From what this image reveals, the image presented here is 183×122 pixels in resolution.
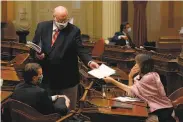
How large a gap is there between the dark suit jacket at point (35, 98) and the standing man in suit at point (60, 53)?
1.01 m

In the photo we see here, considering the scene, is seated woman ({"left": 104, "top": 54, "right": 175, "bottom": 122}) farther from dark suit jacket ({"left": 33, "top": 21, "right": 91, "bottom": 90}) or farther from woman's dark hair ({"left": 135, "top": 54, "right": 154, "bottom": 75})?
dark suit jacket ({"left": 33, "top": 21, "right": 91, "bottom": 90})

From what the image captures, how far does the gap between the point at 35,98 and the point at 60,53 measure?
3.85ft

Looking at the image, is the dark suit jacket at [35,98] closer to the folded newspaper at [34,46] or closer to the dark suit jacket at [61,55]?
the folded newspaper at [34,46]

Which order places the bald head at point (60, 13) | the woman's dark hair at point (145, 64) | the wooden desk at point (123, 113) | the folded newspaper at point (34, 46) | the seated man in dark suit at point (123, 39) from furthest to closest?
the seated man in dark suit at point (123, 39)
the bald head at point (60, 13)
the folded newspaper at point (34, 46)
the woman's dark hair at point (145, 64)
the wooden desk at point (123, 113)

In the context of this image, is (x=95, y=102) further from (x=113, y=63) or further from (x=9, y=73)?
(x=113, y=63)

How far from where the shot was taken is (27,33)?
516 inches

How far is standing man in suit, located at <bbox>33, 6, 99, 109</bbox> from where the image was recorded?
4.80m

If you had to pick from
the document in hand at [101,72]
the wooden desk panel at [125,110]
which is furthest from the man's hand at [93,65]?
the wooden desk panel at [125,110]

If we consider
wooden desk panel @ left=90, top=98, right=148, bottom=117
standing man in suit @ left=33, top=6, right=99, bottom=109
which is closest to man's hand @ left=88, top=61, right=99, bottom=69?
standing man in suit @ left=33, top=6, right=99, bottom=109

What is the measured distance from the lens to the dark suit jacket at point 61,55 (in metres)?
4.81

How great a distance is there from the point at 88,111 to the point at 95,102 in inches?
12.6

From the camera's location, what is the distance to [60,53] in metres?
4.81

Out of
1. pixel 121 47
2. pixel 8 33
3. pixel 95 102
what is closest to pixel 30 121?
pixel 95 102

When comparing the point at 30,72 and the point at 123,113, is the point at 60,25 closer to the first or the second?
the point at 30,72
